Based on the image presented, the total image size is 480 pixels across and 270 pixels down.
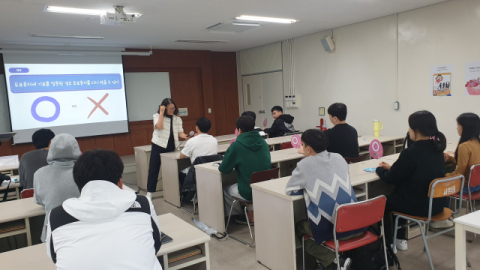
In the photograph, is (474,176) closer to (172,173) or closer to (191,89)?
(172,173)

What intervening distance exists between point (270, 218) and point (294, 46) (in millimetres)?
5336

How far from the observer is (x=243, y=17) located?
16.5 feet

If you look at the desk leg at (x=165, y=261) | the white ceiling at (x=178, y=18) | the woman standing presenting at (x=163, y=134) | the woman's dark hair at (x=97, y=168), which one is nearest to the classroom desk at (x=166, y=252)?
the desk leg at (x=165, y=261)

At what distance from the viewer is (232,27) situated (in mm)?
5586

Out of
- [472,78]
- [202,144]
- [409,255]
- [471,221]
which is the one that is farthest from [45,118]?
[472,78]

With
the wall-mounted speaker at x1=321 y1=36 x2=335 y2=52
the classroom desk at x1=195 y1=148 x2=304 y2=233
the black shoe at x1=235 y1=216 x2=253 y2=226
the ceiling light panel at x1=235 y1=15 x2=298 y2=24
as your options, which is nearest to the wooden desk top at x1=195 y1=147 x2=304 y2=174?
the classroom desk at x1=195 y1=148 x2=304 y2=233

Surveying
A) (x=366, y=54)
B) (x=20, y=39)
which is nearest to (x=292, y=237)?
(x=366, y=54)

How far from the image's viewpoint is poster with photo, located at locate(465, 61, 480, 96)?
4496 millimetres

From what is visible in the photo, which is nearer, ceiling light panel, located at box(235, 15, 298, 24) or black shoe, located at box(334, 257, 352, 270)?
black shoe, located at box(334, 257, 352, 270)

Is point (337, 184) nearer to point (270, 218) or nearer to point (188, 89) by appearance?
point (270, 218)

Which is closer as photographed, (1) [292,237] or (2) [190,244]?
(2) [190,244]

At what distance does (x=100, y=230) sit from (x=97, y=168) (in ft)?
0.86

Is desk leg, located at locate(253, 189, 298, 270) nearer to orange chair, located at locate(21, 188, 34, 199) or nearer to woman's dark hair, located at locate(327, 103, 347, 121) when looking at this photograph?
woman's dark hair, located at locate(327, 103, 347, 121)

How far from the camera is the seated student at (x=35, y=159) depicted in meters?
3.07
